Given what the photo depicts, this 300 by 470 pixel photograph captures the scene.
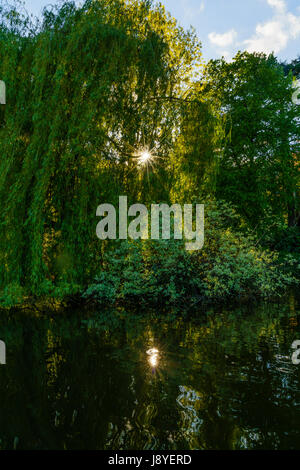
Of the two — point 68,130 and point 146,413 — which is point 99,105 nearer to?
point 68,130

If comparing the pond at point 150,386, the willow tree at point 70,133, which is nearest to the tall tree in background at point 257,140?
the pond at point 150,386

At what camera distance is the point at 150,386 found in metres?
6.34

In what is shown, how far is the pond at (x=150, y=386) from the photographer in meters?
4.71

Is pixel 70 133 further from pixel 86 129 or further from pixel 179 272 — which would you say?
pixel 179 272

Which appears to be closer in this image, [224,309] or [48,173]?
[48,173]

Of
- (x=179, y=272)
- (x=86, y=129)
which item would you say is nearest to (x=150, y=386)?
(x=86, y=129)

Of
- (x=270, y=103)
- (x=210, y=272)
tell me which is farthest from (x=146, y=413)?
(x=270, y=103)

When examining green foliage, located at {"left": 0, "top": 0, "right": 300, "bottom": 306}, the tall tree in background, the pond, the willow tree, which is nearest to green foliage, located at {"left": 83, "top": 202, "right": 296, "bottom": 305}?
the pond

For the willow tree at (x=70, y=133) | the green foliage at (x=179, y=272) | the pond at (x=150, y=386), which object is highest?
the willow tree at (x=70, y=133)

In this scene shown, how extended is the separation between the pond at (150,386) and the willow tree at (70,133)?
1787mm

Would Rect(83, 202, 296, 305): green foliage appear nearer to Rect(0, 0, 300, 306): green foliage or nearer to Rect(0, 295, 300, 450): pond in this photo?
Rect(0, 295, 300, 450): pond

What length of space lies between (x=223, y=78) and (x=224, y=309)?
14.4m

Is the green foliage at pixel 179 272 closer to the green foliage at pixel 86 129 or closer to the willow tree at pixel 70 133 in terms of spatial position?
the green foliage at pixel 86 129

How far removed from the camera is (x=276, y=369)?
6941 millimetres
